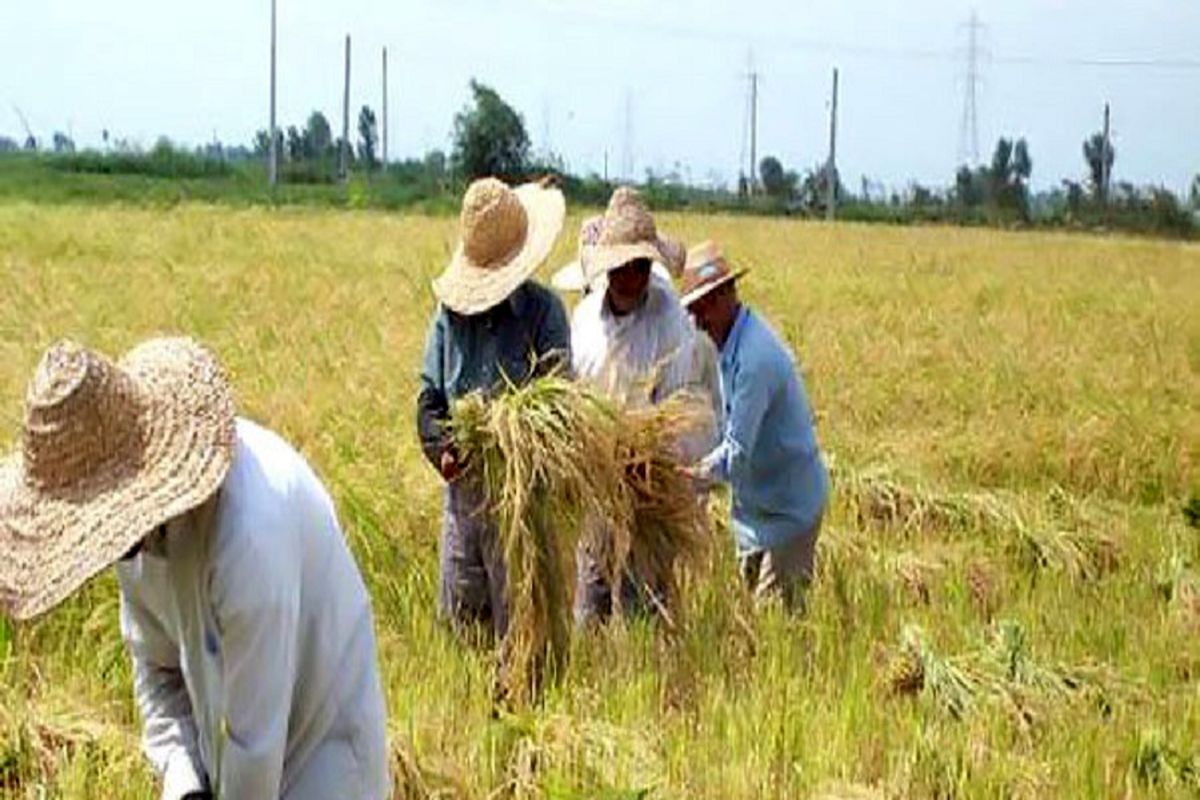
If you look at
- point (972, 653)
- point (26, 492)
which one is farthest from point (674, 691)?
point (26, 492)

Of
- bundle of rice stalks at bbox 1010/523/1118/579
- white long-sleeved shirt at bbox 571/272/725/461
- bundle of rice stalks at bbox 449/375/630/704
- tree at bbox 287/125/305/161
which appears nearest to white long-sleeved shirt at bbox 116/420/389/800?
bundle of rice stalks at bbox 449/375/630/704

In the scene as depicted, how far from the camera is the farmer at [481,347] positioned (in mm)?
4352

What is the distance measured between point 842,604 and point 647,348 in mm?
1071

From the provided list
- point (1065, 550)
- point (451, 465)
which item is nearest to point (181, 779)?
point (451, 465)

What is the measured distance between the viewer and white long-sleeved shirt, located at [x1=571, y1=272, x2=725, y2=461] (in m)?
4.62

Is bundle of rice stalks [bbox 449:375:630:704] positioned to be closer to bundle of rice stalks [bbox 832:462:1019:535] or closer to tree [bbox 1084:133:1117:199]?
→ bundle of rice stalks [bbox 832:462:1019:535]

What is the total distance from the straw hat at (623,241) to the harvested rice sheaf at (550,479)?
46cm

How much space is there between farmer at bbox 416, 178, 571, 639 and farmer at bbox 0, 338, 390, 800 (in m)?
1.77

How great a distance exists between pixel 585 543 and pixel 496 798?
962mm

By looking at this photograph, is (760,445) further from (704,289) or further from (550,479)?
(550,479)

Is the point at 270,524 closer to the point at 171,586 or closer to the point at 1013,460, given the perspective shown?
the point at 171,586

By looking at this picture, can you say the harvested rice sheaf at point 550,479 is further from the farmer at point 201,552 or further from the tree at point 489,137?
the tree at point 489,137

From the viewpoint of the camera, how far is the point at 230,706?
234cm

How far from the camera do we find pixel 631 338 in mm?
4688
